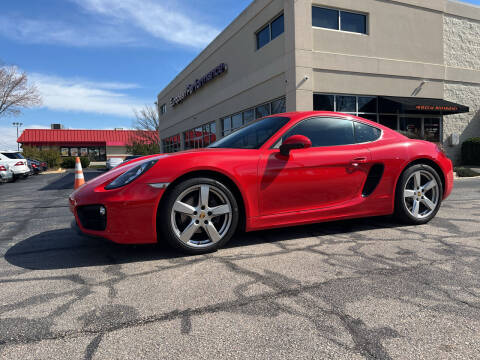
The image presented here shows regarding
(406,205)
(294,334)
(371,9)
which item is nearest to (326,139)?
(406,205)

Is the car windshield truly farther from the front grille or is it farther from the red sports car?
the front grille

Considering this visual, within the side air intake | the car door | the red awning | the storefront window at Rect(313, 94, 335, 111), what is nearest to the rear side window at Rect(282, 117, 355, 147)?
the car door

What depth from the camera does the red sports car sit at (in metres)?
2.76

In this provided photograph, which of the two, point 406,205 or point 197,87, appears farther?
point 197,87

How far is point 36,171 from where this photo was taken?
22.1 metres

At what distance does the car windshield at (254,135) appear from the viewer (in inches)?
132

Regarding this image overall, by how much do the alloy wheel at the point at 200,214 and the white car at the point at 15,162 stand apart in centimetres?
1564

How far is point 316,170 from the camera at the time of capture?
328 centimetres

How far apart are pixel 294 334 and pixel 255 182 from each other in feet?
5.24

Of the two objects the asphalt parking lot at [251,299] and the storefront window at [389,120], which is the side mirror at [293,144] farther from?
the storefront window at [389,120]

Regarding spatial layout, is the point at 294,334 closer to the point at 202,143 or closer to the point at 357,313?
the point at 357,313

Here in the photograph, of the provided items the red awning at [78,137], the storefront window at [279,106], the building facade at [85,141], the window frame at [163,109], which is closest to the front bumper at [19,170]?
the storefront window at [279,106]

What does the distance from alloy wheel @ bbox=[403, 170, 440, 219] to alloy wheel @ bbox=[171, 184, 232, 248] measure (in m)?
2.21

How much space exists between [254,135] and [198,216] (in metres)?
1.14
